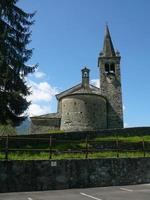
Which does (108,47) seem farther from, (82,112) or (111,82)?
(82,112)

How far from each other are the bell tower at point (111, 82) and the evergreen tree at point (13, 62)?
28398 millimetres

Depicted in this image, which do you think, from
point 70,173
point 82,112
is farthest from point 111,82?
point 70,173

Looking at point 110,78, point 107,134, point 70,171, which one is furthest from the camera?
point 110,78

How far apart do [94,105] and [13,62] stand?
2394cm

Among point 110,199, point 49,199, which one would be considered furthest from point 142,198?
point 49,199

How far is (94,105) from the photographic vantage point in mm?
46688

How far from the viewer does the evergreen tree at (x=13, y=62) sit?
922 inches

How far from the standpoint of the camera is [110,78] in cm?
5600

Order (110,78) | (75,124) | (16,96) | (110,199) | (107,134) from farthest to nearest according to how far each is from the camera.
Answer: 1. (110,78)
2. (75,124)
3. (107,134)
4. (16,96)
5. (110,199)

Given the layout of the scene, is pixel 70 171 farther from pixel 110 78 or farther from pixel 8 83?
pixel 110 78

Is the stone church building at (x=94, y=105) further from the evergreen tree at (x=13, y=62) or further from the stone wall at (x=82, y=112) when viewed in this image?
the evergreen tree at (x=13, y=62)

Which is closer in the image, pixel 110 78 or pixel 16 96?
pixel 16 96

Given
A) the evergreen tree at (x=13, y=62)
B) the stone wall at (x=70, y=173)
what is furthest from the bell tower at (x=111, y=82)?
the stone wall at (x=70, y=173)

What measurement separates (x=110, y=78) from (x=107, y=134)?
65.9ft
